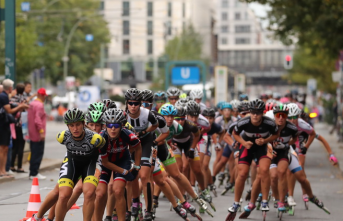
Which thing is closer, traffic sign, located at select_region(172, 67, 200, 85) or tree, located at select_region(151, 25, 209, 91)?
traffic sign, located at select_region(172, 67, 200, 85)

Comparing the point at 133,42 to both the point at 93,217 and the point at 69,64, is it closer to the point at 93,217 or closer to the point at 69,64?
the point at 69,64

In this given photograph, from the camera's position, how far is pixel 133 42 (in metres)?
126

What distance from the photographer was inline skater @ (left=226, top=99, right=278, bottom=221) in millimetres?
11102

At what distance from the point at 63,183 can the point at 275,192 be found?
424cm

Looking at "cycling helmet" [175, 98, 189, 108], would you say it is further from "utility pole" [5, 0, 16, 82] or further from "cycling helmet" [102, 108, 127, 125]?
"utility pole" [5, 0, 16, 82]

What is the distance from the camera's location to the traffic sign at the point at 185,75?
37.6 metres

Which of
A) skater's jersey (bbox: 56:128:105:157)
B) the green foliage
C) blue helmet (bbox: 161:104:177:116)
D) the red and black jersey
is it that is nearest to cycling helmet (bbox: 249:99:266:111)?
blue helmet (bbox: 161:104:177:116)

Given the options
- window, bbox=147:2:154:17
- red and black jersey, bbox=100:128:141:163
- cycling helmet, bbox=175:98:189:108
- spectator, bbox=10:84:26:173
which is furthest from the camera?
window, bbox=147:2:154:17

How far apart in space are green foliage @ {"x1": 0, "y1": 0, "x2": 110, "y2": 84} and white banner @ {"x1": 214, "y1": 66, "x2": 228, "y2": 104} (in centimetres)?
734

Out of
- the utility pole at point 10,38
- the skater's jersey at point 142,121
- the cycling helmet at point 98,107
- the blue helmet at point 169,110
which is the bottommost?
the skater's jersey at point 142,121

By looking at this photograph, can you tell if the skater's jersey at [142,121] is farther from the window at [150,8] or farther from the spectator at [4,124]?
the window at [150,8]

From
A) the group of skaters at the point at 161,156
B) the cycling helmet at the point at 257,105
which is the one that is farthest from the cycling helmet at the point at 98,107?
the cycling helmet at the point at 257,105

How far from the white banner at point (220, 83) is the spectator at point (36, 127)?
2151cm

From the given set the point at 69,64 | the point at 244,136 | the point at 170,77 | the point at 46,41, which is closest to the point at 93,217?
the point at 244,136
